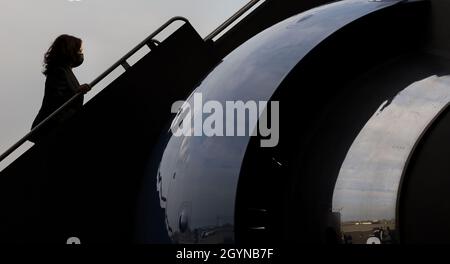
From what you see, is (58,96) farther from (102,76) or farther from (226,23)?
(226,23)

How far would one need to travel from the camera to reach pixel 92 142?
14.2ft

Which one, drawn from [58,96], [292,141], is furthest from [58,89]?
[292,141]

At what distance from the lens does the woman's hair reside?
4086mm

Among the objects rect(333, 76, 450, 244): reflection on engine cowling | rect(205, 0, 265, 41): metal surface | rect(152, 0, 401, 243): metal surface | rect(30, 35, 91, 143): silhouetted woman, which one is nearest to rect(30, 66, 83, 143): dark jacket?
rect(30, 35, 91, 143): silhouetted woman

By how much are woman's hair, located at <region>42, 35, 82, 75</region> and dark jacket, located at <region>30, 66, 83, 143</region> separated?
73mm

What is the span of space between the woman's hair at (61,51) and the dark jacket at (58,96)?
0.07 metres

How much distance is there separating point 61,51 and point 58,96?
0.46m

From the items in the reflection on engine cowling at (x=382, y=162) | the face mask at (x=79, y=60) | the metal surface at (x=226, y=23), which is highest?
the metal surface at (x=226, y=23)

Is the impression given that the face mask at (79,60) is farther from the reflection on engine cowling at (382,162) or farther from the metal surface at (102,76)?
the reflection on engine cowling at (382,162)

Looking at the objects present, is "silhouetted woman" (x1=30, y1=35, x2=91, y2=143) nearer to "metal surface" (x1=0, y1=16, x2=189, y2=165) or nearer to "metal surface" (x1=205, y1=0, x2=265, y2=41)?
"metal surface" (x1=0, y1=16, x2=189, y2=165)

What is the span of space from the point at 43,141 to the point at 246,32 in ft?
6.16

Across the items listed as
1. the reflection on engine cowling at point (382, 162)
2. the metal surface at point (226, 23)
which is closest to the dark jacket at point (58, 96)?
the metal surface at point (226, 23)

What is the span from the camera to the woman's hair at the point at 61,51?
13.4 ft
